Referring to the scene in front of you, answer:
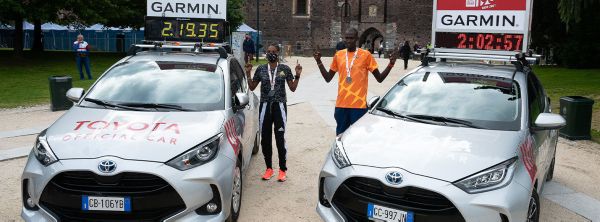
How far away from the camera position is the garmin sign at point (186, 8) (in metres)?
10.0

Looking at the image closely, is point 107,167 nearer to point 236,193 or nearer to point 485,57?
point 236,193

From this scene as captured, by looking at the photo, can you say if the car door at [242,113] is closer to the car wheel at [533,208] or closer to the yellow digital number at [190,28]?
the yellow digital number at [190,28]

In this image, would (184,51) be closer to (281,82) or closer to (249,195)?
(281,82)

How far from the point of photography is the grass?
600 inches

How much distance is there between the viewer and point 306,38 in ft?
197

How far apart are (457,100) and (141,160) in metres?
3.10

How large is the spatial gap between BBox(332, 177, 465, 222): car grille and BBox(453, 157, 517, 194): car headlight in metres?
→ 0.19

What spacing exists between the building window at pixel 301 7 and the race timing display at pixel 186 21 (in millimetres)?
50746

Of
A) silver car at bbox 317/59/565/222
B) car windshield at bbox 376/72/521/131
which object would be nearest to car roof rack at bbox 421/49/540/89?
silver car at bbox 317/59/565/222

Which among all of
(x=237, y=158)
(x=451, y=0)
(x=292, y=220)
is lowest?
(x=292, y=220)

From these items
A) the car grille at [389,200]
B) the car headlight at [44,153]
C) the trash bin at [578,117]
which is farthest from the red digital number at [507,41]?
the car headlight at [44,153]

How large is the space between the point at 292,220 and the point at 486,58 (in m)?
3.11

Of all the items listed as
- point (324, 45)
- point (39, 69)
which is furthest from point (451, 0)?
point (324, 45)

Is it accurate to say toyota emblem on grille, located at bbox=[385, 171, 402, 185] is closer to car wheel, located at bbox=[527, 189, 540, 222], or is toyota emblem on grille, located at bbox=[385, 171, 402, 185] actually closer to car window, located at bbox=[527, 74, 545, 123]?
car wheel, located at bbox=[527, 189, 540, 222]
